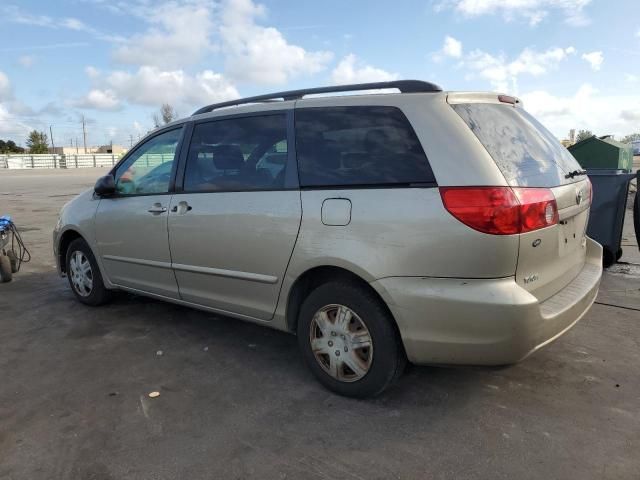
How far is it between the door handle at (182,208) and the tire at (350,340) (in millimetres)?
1235

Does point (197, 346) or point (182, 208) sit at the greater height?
point (182, 208)

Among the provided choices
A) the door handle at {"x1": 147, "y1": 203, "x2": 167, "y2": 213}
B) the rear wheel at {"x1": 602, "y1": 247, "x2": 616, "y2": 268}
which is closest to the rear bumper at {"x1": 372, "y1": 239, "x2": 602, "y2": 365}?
the door handle at {"x1": 147, "y1": 203, "x2": 167, "y2": 213}

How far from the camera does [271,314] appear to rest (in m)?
3.45

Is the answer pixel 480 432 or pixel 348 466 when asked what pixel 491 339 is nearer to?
pixel 480 432

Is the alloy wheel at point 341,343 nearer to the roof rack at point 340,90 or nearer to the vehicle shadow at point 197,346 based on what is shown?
the vehicle shadow at point 197,346

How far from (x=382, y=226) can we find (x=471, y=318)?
0.66 m

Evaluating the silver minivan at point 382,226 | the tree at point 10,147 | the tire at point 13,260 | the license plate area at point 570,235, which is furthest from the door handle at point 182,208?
the tree at point 10,147

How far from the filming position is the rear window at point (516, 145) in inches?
108

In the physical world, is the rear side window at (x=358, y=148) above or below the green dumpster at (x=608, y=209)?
above

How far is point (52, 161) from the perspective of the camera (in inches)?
2387

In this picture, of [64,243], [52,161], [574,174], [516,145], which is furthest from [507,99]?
[52,161]

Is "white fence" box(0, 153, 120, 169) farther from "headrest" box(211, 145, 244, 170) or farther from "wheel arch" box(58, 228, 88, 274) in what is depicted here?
"headrest" box(211, 145, 244, 170)

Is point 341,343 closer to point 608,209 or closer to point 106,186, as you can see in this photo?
point 106,186

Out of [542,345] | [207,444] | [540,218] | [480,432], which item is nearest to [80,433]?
[207,444]
